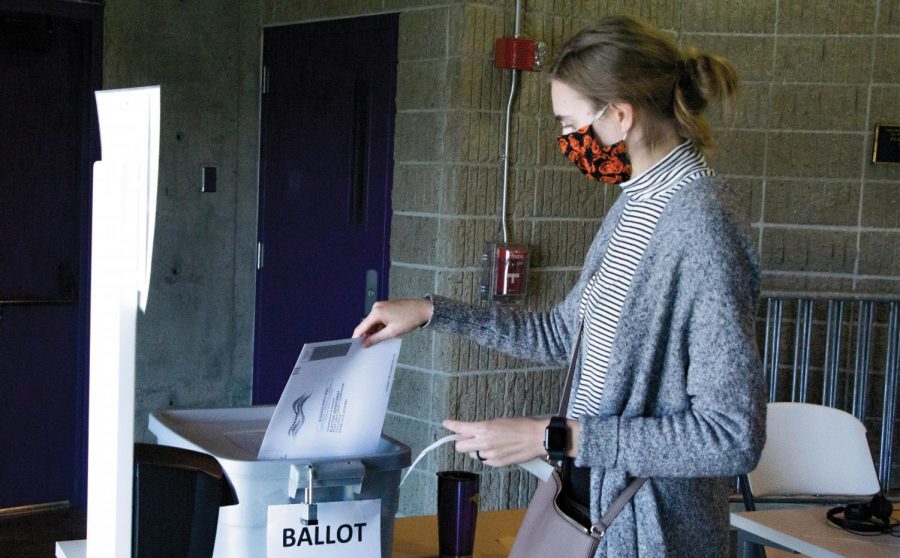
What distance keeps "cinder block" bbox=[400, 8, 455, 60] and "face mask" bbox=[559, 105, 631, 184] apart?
7.32 feet

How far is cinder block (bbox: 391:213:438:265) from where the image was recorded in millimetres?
3852

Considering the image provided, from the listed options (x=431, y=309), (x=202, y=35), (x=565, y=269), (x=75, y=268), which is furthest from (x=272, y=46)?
(x=431, y=309)

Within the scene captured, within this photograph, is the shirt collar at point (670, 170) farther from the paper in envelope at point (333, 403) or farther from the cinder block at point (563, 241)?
the cinder block at point (563, 241)

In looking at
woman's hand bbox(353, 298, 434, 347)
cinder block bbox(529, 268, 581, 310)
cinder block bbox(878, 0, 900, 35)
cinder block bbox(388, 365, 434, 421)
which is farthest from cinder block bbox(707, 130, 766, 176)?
woman's hand bbox(353, 298, 434, 347)

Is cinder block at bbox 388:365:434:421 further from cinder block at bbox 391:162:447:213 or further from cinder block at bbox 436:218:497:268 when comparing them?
cinder block at bbox 391:162:447:213

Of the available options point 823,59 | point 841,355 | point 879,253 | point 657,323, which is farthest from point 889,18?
point 657,323

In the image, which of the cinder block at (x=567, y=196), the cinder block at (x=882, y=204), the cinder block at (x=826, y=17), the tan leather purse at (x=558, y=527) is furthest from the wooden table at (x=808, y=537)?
the cinder block at (x=826, y=17)

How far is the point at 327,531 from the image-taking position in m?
1.41

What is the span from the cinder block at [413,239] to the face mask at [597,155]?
2207 mm

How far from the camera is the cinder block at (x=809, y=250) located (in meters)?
4.39

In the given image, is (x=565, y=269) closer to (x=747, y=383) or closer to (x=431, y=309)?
(x=431, y=309)

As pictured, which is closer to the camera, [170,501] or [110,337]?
[110,337]

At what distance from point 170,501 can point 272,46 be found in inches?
151

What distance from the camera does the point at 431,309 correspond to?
181 centimetres
